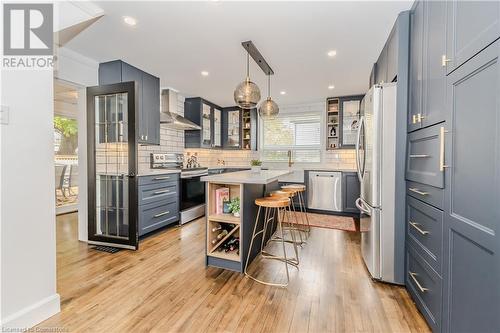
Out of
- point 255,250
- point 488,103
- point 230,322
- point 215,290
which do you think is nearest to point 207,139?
point 255,250

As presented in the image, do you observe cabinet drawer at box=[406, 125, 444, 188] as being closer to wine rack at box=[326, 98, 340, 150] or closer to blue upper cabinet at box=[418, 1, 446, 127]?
blue upper cabinet at box=[418, 1, 446, 127]

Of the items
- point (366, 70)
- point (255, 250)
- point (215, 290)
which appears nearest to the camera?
point (215, 290)

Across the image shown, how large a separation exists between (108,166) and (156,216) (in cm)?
96

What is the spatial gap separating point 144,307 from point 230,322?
69 cm

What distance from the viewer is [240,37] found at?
96.8 inches

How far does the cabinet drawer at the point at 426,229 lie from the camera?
140cm

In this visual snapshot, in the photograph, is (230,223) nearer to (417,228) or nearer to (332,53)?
(417,228)

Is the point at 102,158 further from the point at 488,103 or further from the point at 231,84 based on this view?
the point at 488,103

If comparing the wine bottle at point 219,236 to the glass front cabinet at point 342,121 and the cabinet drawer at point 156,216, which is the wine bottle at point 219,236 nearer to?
the cabinet drawer at point 156,216

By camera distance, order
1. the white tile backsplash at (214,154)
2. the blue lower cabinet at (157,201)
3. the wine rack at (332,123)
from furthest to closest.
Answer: the wine rack at (332,123)
the white tile backsplash at (214,154)
the blue lower cabinet at (157,201)

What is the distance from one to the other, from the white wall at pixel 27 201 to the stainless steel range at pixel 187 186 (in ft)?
7.26

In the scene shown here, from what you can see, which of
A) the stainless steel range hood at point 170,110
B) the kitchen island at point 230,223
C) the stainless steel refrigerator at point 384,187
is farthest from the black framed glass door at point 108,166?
the stainless steel refrigerator at point 384,187

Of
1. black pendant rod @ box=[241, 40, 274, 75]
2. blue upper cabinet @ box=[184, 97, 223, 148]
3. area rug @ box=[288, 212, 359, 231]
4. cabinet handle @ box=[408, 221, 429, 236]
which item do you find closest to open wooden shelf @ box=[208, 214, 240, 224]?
cabinet handle @ box=[408, 221, 429, 236]

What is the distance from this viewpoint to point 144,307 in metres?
1.69
